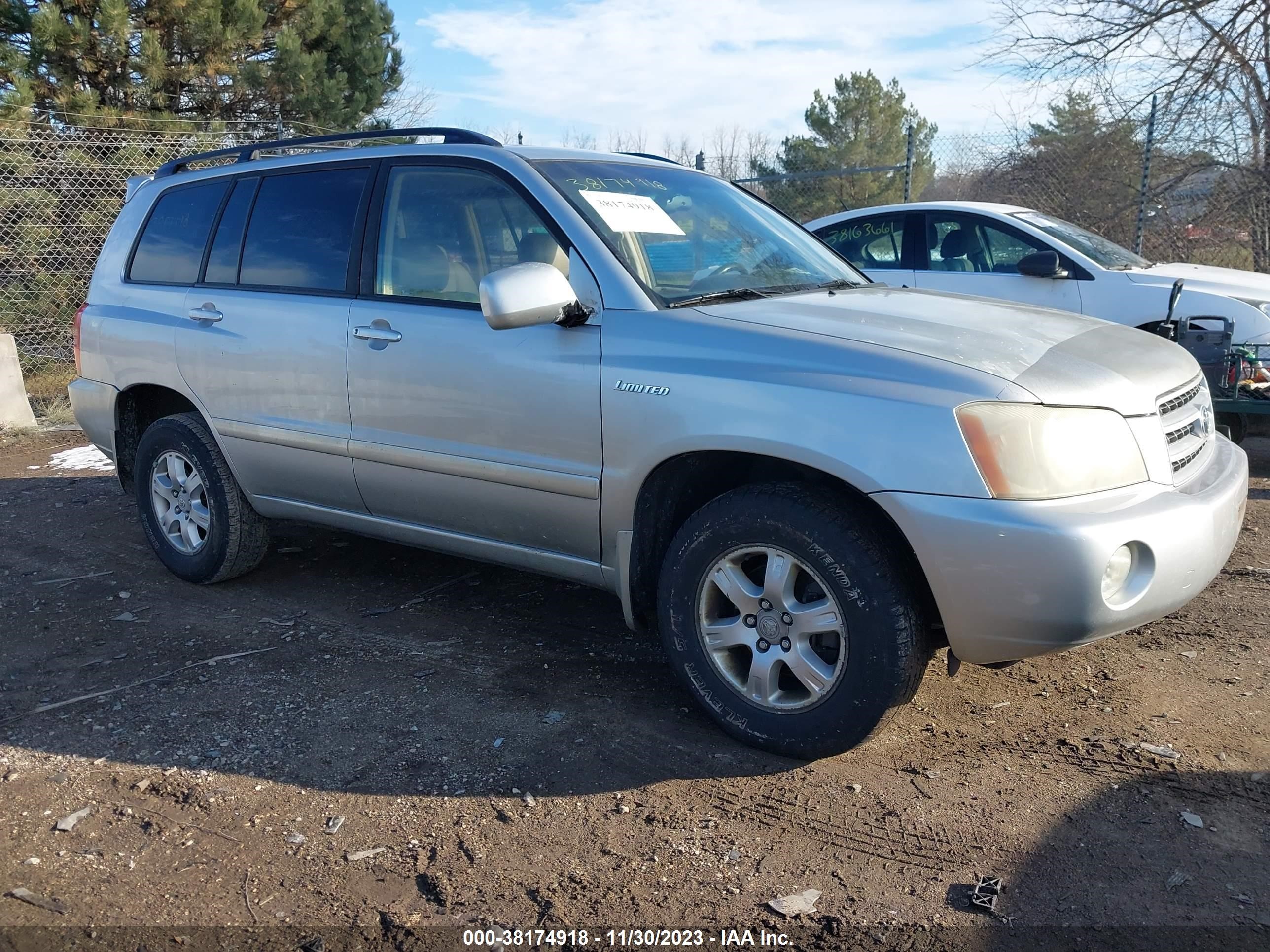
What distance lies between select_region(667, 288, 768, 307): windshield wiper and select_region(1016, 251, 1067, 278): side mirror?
433 centimetres

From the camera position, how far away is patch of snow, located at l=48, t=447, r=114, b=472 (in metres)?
Answer: 7.55

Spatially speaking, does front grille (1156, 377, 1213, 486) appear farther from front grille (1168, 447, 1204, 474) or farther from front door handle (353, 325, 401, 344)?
front door handle (353, 325, 401, 344)

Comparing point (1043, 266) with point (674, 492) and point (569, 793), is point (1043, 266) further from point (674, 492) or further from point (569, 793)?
point (569, 793)

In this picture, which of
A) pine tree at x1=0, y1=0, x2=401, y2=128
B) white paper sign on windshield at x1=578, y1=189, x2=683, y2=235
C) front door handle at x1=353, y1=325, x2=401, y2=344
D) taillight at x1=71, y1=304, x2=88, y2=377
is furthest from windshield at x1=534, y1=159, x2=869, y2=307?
pine tree at x1=0, y1=0, x2=401, y2=128

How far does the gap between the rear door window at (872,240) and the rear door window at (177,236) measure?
464 centimetres

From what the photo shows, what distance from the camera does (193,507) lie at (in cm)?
484

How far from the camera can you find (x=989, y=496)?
8.86 ft

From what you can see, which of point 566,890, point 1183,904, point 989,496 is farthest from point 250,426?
point 1183,904

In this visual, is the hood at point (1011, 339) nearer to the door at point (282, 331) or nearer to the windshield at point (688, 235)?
the windshield at point (688, 235)

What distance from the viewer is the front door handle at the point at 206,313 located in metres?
4.51

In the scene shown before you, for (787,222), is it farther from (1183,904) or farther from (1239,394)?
(1239,394)

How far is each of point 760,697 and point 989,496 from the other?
92 centimetres

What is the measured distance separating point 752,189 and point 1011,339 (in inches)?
336

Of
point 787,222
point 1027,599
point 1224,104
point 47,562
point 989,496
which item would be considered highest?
point 1224,104
